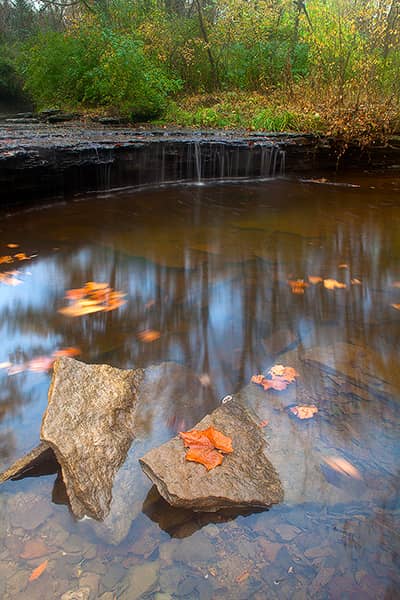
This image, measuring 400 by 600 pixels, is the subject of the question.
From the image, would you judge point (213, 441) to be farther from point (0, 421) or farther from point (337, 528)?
point (0, 421)

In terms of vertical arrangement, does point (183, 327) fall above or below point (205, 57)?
below

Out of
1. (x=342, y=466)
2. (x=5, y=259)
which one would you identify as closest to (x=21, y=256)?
(x=5, y=259)

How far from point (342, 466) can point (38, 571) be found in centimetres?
152

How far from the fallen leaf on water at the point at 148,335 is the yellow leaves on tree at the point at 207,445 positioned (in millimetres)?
1275

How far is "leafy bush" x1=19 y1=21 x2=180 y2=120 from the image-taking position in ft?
40.4

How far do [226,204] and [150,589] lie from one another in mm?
7149

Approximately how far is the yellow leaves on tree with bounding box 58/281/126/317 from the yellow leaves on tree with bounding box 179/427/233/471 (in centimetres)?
204

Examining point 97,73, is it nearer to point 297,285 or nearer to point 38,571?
point 297,285

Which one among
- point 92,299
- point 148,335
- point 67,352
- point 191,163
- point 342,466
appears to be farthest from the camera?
point 191,163

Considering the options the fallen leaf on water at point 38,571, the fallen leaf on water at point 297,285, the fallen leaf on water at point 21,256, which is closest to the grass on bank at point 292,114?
the fallen leaf on water at point 297,285

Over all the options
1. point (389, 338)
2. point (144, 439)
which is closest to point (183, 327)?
point (144, 439)

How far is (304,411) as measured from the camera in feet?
9.04

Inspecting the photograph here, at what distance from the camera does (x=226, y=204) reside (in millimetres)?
8258

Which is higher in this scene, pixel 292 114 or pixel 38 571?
pixel 292 114
